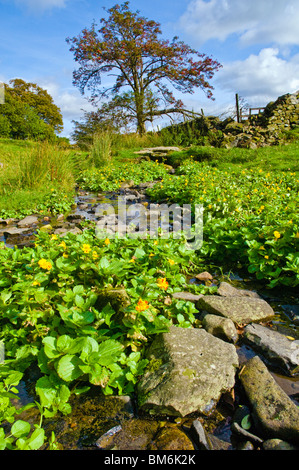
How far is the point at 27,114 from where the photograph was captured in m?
23.1

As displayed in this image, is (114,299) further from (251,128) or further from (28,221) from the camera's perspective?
(251,128)

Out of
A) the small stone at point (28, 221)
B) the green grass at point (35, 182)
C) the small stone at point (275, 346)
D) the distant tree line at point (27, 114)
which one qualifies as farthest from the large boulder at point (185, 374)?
the distant tree line at point (27, 114)

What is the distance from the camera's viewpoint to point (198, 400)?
170cm

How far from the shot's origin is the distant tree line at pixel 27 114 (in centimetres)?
2169

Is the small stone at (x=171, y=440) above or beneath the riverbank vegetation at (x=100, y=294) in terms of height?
beneath

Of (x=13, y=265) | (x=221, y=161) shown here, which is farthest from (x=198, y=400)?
(x=221, y=161)

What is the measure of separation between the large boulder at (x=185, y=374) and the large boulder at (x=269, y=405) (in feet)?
0.38

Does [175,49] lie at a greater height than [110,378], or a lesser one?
greater

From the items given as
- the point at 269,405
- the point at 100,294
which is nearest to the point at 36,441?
the point at 100,294

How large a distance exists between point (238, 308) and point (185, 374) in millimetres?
1081

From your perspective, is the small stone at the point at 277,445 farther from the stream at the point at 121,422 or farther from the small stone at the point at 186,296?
the small stone at the point at 186,296

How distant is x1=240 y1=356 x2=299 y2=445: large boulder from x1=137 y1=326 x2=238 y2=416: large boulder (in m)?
0.12

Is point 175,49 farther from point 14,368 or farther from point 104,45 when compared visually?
point 14,368

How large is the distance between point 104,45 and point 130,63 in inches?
73.5
